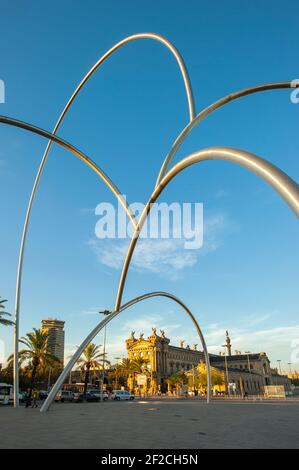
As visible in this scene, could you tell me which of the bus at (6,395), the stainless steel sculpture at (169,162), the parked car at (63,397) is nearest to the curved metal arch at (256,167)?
the stainless steel sculpture at (169,162)

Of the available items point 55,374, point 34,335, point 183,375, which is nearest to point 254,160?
point 34,335

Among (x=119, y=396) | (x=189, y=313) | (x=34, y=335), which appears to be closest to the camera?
(x=189, y=313)

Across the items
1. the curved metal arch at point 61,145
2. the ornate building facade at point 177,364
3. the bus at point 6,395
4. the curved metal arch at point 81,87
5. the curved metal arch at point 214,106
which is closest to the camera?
the curved metal arch at point 214,106

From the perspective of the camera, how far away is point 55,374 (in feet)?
321

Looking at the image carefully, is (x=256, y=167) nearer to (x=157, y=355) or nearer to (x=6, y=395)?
(x=6, y=395)

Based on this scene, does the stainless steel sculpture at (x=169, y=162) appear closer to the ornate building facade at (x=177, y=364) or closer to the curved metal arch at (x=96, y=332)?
the curved metal arch at (x=96, y=332)

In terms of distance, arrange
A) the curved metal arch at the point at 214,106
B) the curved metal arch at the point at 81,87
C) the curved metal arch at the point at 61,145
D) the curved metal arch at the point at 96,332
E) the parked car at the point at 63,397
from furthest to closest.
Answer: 1. the parked car at the point at 63,397
2. the curved metal arch at the point at 96,332
3. the curved metal arch at the point at 81,87
4. the curved metal arch at the point at 61,145
5. the curved metal arch at the point at 214,106

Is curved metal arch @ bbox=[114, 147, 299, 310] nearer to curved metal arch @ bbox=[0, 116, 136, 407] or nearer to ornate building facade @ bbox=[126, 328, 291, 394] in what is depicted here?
curved metal arch @ bbox=[0, 116, 136, 407]

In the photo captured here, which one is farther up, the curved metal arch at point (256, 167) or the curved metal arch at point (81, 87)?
the curved metal arch at point (81, 87)
